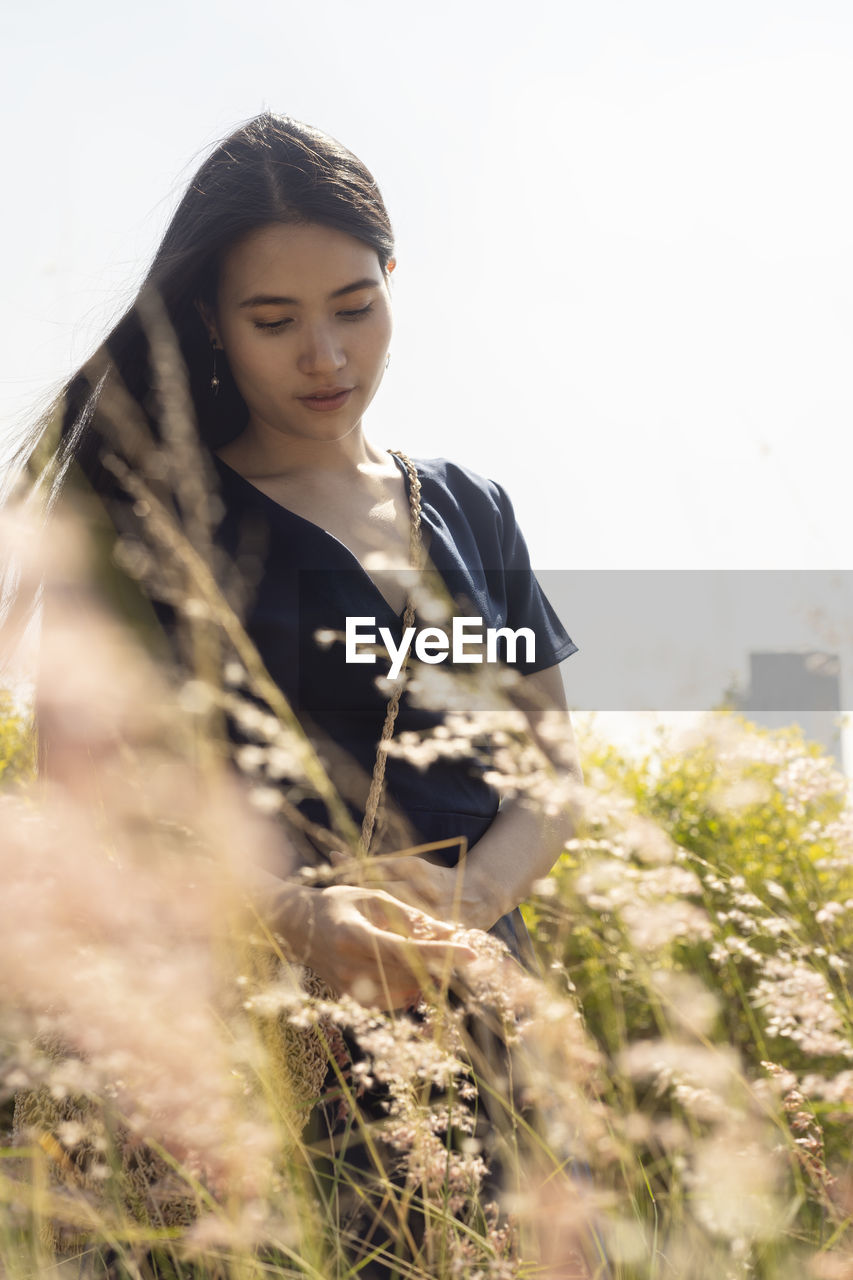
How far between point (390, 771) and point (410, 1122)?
654mm

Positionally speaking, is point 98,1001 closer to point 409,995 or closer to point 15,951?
point 15,951

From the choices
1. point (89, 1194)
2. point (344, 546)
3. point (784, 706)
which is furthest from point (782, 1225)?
point (784, 706)

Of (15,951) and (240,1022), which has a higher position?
(15,951)

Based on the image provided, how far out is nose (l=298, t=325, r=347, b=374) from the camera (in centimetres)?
154

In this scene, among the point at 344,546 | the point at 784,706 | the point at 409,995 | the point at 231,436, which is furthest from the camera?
the point at 784,706

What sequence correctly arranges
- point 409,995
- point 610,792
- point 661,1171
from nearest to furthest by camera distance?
point 610,792
point 409,995
point 661,1171

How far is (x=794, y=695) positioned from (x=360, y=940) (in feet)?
4.92

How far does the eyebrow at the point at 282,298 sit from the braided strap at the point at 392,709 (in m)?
0.35

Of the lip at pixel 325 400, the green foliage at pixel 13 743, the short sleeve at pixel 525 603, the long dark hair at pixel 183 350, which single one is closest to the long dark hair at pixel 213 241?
the long dark hair at pixel 183 350

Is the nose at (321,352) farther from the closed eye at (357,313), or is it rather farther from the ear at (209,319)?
the ear at (209,319)

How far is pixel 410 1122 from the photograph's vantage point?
0.88 metres

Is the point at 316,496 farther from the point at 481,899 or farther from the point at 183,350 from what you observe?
the point at 481,899

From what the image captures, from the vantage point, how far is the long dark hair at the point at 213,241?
1.60 meters

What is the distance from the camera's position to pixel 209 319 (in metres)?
1.71
